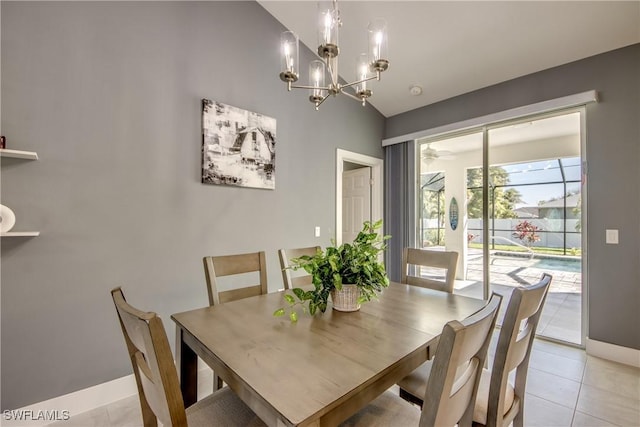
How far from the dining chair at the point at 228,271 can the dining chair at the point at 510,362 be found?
3.41 feet

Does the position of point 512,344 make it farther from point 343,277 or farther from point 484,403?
point 343,277

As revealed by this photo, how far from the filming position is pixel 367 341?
42.9 inches

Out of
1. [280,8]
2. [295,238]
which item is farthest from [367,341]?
[280,8]

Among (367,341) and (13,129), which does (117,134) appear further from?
(367,341)

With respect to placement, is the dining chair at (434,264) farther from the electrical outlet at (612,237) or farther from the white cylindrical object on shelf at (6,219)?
the white cylindrical object on shelf at (6,219)

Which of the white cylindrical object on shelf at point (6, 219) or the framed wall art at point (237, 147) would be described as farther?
the framed wall art at point (237, 147)

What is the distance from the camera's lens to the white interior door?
4227 millimetres

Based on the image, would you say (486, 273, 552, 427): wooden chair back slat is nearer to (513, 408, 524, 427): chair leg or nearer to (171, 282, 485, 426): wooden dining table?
(513, 408, 524, 427): chair leg

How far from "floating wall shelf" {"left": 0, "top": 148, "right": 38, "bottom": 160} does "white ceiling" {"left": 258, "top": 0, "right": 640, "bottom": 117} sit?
2340 mm

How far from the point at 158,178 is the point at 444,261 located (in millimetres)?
2186

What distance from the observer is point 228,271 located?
176 cm

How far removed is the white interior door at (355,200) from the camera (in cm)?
423

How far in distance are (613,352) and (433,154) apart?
2.63 meters

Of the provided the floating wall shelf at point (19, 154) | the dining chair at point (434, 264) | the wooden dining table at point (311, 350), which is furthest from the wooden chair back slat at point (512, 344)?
the floating wall shelf at point (19, 154)
